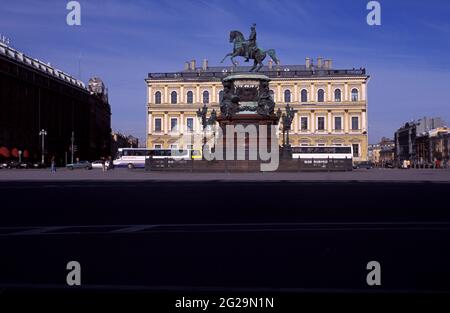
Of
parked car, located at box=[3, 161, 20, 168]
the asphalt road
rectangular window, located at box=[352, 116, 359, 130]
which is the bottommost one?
the asphalt road

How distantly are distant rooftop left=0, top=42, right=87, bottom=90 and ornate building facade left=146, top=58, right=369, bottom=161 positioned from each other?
2016 cm

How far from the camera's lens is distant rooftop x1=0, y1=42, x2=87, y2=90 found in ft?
291

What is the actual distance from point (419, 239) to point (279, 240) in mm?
2417

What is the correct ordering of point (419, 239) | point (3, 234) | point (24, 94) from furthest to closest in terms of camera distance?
point (24, 94) < point (3, 234) < point (419, 239)

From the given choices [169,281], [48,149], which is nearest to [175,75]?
[48,149]

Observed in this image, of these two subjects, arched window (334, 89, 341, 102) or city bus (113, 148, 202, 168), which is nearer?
city bus (113, 148, 202, 168)

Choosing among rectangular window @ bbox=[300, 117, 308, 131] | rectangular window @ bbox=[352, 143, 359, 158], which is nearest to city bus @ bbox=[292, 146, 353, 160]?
rectangular window @ bbox=[352, 143, 359, 158]

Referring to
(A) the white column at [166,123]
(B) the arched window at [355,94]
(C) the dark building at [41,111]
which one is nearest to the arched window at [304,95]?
(B) the arched window at [355,94]

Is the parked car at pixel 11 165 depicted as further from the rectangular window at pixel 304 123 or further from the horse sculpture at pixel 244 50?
the rectangular window at pixel 304 123

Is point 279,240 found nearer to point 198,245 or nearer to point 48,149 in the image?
point 198,245

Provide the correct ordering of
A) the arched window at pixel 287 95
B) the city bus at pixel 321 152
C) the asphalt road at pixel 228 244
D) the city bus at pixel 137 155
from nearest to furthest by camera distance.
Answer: the asphalt road at pixel 228 244 → the city bus at pixel 321 152 → the city bus at pixel 137 155 → the arched window at pixel 287 95

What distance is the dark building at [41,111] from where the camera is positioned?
85250 mm

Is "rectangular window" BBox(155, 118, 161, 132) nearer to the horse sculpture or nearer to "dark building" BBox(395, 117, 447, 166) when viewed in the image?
the horse sculpture
